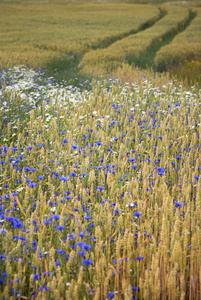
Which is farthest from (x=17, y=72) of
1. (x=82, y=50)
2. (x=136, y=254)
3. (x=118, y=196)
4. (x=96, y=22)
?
(x=96, y=22)

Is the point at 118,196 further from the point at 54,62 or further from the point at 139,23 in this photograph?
the point at 139,23

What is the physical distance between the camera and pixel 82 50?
44.9 feet

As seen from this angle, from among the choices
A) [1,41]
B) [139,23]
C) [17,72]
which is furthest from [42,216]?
[139,23]

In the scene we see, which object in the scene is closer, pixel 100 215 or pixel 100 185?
pixel 100 215

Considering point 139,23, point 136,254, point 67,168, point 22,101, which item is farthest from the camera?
point 139,23

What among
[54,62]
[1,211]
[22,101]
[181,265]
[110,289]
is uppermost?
[54,62]

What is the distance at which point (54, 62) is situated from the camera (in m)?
11.2

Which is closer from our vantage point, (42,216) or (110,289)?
Answer: (110,289)

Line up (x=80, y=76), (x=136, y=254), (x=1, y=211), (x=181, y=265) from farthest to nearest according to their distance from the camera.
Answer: (x=80, y=76)
(x=1, y=211)
(x=136, y=254)
(x=181, y=265)

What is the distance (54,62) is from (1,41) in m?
5.92

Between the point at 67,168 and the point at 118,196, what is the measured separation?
756 millimetres

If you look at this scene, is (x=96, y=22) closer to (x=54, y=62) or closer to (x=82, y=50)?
(x=82, y=50)

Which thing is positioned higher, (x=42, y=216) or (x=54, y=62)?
(x=54, y=62)

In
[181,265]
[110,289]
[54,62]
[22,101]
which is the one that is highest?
[54,62]
